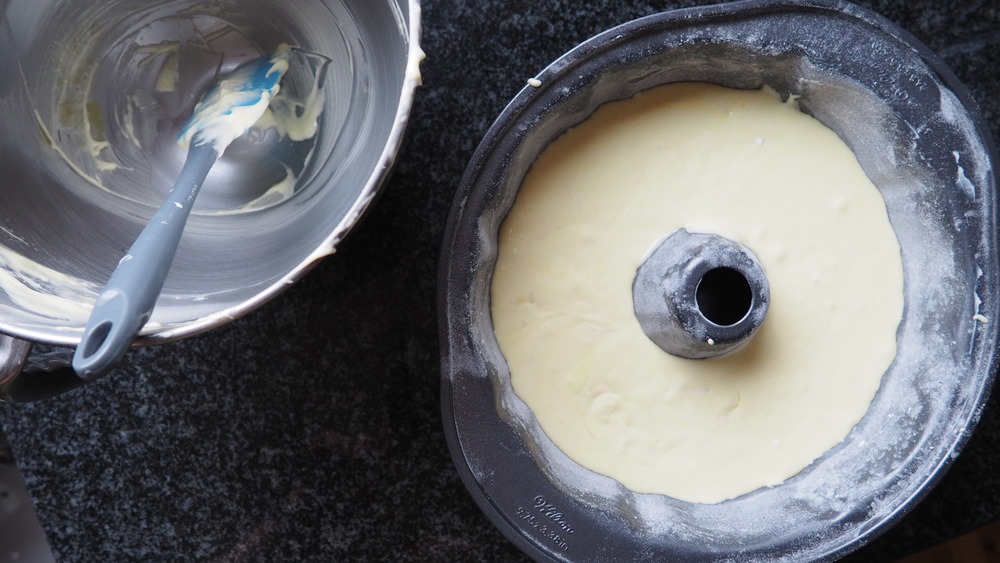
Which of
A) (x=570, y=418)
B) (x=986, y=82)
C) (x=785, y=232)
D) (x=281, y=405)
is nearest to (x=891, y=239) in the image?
(x=785, y=232)

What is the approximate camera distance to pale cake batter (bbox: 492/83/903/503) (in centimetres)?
88

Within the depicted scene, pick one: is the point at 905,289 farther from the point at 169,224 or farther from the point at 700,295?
the point at 169,224

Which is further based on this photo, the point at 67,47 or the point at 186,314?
the point at 67,47

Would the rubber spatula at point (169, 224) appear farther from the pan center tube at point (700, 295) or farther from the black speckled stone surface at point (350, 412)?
the pan center tube at point (700, 295)

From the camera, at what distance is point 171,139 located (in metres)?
0.93

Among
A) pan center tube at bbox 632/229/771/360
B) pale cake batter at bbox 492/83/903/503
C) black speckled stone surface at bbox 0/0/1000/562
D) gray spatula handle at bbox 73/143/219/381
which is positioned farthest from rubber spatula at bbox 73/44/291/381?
pan center tube at bbox 632/229/771/360

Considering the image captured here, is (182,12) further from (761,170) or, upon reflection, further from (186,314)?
(761,170)

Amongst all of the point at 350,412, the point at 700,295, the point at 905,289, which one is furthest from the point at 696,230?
the point at 350,412

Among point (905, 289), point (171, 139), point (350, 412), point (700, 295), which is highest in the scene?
point (905, 289)

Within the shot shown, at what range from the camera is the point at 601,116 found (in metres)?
0.87

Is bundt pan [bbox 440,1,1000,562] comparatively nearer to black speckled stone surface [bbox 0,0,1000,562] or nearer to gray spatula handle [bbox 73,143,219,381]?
black speckled stone surface [bbox 0,0,1000,562]

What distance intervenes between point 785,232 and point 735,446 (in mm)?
259

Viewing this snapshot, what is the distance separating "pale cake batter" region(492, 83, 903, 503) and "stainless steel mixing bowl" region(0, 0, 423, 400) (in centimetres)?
22

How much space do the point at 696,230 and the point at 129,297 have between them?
23.5 inches
